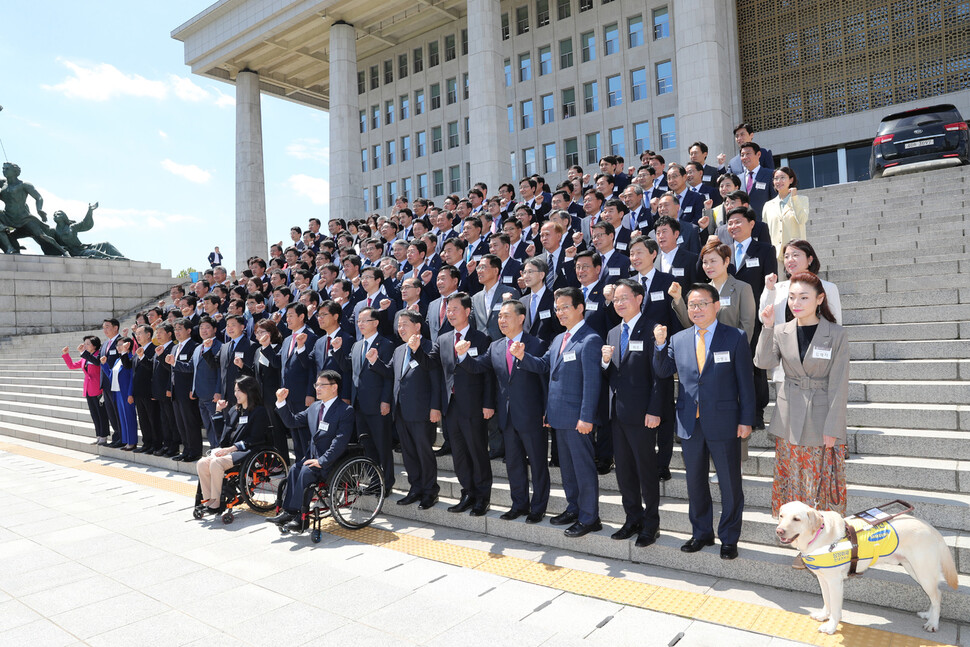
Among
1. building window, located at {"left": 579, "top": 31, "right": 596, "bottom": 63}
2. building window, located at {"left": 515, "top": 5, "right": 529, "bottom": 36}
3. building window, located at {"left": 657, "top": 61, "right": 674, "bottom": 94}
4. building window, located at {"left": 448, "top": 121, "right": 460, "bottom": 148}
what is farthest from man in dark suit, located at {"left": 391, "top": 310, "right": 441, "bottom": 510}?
building window, located at {"left": 448, "top": 121, "right": 460, "bottom": 148}

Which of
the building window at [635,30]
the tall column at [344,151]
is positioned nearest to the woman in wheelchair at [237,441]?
the tall column at [344,151]

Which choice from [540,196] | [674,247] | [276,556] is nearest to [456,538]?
[276,556]

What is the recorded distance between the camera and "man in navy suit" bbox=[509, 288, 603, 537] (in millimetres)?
5223

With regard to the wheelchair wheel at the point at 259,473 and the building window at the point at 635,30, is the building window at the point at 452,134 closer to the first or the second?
the building window at the point at 635,30

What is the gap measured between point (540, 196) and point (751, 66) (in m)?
22.4

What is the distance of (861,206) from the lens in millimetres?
11781

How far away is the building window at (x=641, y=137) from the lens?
30734mm

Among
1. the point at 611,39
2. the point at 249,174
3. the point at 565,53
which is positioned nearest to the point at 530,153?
the point at 565,53

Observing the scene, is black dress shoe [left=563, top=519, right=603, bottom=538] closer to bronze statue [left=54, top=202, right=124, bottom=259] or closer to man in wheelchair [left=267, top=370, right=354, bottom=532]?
man in wheelchair [left=267, top=370, right=354, bottom=532]

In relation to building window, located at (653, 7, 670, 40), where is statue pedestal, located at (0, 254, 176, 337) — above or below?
below

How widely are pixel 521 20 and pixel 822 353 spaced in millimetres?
35061

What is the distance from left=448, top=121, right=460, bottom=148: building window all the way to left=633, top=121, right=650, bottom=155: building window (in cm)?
1178

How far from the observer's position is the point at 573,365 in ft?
17.6

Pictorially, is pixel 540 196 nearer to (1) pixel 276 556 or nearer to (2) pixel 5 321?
(1) pixel 276 556
